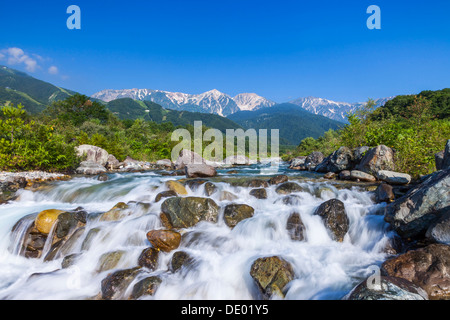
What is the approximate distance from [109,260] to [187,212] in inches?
111

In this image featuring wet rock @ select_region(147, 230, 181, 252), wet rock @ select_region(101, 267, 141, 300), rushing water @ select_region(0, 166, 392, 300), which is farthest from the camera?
wet rock @ select_region(147, 230, 181, 252)

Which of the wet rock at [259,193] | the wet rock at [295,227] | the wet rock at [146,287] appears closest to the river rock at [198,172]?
the wet rock at [259,193]

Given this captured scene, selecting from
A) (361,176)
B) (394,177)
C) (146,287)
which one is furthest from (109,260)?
(361,176)

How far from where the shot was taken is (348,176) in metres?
14.4

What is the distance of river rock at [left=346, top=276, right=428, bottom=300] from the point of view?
341 centimetres

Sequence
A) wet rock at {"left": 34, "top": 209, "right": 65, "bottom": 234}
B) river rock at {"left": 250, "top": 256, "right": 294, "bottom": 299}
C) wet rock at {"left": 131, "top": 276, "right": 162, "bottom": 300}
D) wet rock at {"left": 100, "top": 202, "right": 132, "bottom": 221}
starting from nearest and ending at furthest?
river rock at {"left": 250, "top": 256, "right": 294, "bottom": 299} → wet rock at {"left": 131, "top": 276, "right": 162, "bottom": 300} → wet rock at {"left": 34, "top": 209, "right": 65, "bottom": 234} → wet rock at {"left": 100, "top": 202, "right": 132, "bottom": 221}

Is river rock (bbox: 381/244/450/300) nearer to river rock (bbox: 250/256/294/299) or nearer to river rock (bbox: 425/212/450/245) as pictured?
river rock (bbox: 425/212/450/245)

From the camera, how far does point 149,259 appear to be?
19.8 ft

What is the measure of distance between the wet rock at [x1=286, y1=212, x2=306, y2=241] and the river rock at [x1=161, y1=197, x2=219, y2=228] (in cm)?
268

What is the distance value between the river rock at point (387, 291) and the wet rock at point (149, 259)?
4.66m

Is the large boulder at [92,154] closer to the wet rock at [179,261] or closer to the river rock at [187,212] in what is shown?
the river rock at [187,212]

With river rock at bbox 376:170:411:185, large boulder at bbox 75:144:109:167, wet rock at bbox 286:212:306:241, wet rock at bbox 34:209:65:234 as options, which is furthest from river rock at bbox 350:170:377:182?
large boulder at bbox 75:144:109:167

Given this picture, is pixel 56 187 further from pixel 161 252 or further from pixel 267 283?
pixel 267 283

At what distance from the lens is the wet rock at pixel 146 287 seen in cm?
500
